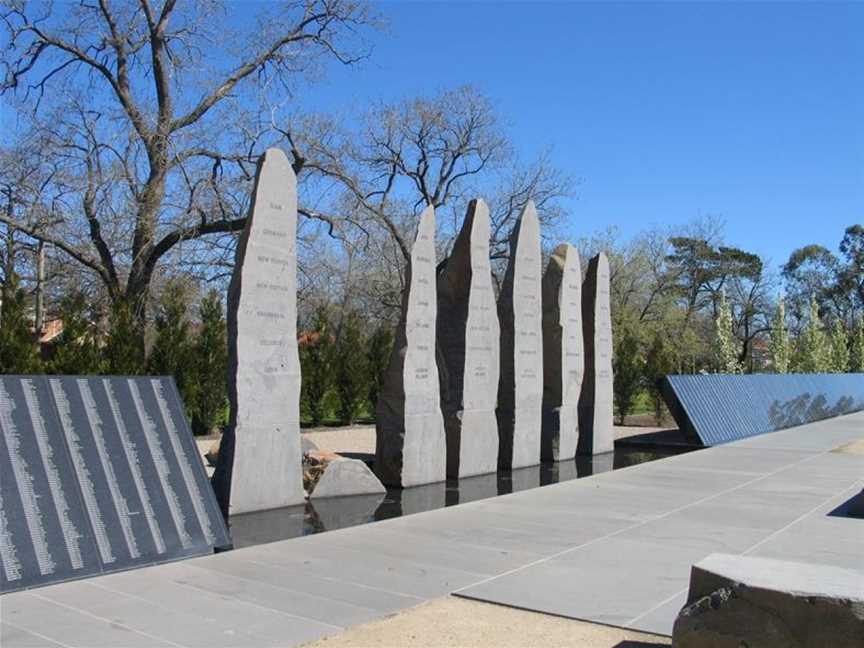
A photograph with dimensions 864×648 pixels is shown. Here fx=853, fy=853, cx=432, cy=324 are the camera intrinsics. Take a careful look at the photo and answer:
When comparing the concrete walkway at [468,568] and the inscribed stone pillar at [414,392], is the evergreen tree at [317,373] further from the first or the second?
the concrete walkway at [468,568]

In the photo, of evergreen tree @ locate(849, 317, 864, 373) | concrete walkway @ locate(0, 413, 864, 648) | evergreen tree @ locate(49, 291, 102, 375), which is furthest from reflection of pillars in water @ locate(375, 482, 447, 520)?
evergreen tree @ locate(849, 317, 864, 373)

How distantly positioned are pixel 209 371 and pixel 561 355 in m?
9.96

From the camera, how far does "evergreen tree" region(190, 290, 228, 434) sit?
20.8 meters

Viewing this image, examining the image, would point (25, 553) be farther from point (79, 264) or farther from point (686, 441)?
point (79, 264)

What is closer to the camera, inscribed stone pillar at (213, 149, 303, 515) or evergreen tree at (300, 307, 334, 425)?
inscribed stone pillar at (213, 149, 303, 515)

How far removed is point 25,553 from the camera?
5.64 metres

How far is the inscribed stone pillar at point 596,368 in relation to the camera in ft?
51.1

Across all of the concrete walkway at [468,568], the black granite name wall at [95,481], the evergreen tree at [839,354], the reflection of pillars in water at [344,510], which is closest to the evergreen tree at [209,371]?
the reflection of pillars in water at [344,510]

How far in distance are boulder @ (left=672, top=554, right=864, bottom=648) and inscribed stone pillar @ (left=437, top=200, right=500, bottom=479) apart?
7.94 m

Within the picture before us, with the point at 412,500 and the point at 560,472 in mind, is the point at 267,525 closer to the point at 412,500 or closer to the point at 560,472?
the point at 412,500

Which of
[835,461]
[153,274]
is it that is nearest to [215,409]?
[153,274]

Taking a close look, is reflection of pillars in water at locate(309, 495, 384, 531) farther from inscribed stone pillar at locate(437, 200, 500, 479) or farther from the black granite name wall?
inscribed stone pillar at locate(437, 200, 500, 479)

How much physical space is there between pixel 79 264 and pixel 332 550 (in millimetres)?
18134

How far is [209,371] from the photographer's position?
21.0m
